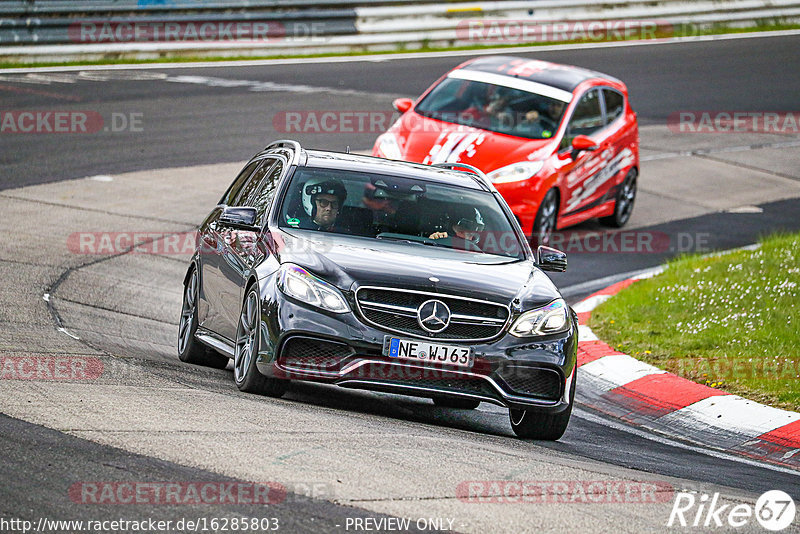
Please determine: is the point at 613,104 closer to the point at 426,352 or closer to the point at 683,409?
the point at 683,409

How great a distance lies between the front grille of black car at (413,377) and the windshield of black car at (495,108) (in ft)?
26.4

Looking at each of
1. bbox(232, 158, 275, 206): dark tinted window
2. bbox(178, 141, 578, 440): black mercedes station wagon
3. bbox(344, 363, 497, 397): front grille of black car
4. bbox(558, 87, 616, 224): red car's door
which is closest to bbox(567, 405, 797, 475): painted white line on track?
bbox(178, 141, 578, 440): black mercedes station wagon

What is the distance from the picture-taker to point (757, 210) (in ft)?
60.6

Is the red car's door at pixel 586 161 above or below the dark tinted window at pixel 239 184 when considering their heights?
below

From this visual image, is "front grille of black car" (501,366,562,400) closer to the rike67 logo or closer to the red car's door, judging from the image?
the rike67 logo

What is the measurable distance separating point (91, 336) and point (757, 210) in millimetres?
11835

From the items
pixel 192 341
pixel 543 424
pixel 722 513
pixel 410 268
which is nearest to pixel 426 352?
pixel 410 268

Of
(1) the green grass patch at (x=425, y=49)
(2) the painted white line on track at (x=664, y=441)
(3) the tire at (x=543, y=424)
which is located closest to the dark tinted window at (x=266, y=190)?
(3) the tire at (x=543, y=424)

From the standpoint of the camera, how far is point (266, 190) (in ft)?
29.2

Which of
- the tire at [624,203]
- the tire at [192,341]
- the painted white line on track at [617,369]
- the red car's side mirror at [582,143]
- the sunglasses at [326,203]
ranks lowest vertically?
the tire at [624,203]

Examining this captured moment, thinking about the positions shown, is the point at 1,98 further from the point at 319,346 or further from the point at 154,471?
the point at 154,471

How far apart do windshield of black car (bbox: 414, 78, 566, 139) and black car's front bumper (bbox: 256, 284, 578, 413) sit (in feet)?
26.0

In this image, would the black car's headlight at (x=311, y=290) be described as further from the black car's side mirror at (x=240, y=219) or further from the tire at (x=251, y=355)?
the black car's side mirror at (x=240, y=219)

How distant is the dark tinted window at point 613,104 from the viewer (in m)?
16.8
